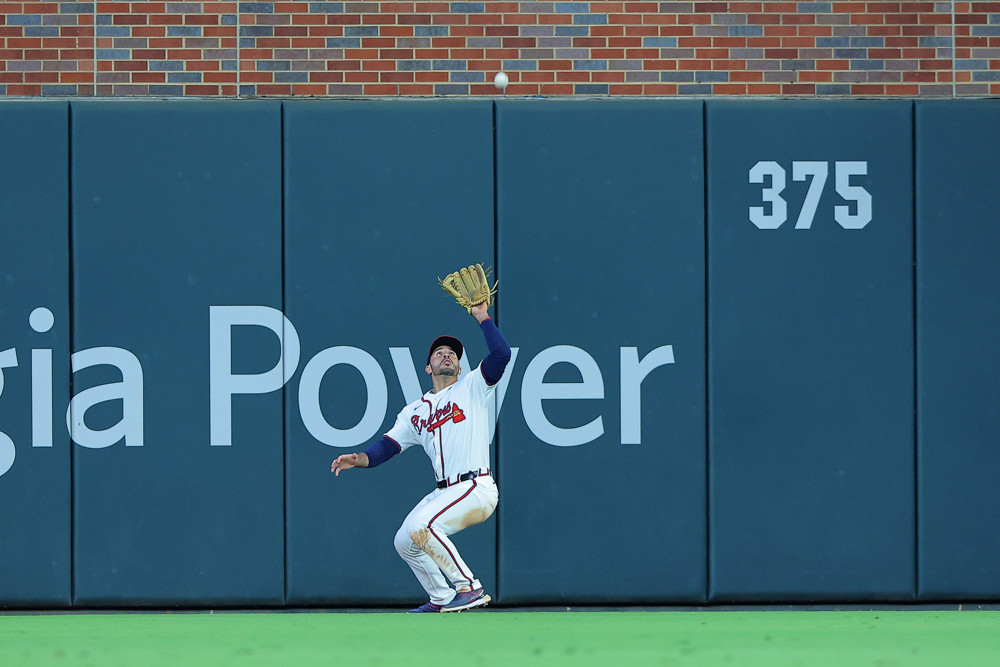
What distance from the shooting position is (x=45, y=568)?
6.74 metres

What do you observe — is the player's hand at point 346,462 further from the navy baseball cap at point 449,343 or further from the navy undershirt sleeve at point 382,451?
the navy baseball cap at point 449,343

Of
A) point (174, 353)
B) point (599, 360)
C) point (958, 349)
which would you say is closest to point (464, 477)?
point (599, 360)

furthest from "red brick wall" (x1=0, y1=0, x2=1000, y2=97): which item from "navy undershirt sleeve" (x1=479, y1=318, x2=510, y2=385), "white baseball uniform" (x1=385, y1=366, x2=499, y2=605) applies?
"white baseball uniform" (x1=385, y1=366, x2=499, y2=605)

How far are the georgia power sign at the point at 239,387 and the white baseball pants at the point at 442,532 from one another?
53 cm

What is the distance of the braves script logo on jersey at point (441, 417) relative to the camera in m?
6.56

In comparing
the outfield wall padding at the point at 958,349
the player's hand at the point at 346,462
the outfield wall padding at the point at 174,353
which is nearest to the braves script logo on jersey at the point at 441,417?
the player's hand at the point at 346,462

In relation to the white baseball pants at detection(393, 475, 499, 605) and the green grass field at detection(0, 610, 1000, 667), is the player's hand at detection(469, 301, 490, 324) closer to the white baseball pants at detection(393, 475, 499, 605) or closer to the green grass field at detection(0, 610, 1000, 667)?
the white baseball pants at detection(393, 475, 499, 605)

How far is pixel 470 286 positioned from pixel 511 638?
2017 millimetres

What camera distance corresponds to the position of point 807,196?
6918mm

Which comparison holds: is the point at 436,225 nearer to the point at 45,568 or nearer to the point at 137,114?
the point at 137,114

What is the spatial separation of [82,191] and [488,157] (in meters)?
2.42

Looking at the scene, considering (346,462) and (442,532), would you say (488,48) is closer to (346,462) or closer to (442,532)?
(346,462)

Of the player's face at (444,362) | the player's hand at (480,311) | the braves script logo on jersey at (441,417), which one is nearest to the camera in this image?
the player's hand at (480,311)

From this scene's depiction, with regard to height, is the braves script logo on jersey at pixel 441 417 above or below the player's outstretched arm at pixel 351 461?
above
